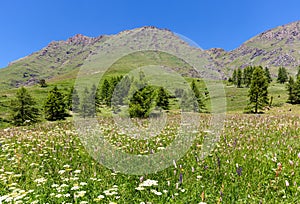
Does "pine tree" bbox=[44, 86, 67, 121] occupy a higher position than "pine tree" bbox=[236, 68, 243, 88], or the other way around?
"pine tree" bbox=[236, 68, 243, 88]

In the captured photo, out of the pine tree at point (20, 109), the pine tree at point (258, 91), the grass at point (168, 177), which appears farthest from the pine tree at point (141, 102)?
the pine tree at point (258, 91)

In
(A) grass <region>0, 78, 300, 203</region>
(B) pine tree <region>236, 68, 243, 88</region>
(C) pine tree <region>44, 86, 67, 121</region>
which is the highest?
(B) pine tree <region>236, 68, 243, 88</region>

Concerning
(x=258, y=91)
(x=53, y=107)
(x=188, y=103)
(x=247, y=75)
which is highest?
(x=247, y=75)

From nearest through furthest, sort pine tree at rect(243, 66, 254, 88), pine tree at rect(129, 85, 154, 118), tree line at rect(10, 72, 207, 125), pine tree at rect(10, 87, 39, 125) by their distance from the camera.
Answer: pine tree at rect(129, 85, 154, 118), tree line at rect(10, 72, 207, 125), pine tree at rect(10, 87, 39, 125), pine tree at rect(243, 66, 254, 88)

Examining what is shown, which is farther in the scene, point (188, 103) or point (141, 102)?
point (188, 103)

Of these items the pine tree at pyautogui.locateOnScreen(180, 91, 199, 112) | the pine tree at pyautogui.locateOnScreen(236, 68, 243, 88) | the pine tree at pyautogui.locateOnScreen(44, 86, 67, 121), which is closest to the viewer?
the pine tree at pyautogui.locateOnScreen(44, 86, 67, 121)

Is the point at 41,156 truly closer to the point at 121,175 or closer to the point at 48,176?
the point at 48,176

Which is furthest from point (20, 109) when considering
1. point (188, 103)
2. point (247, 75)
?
point (247, 75)

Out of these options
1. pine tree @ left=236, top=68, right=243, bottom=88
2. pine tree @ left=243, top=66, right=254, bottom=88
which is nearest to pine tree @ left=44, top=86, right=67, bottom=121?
pine tree @ left=243, top=66, right=254, bottom=88

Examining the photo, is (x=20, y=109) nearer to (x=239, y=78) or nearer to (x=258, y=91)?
(x=258, y=91)

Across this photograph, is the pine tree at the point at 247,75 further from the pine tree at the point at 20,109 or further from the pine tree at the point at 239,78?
the pine tree at the point at 20,109

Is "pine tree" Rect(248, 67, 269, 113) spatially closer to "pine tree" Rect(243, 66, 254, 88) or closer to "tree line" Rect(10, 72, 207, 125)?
"tree line" Rect(10, 72, 207, 125)

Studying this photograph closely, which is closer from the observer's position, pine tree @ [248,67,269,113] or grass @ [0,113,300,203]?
grass @ [0,113,300,203]

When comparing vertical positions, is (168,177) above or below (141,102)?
below
